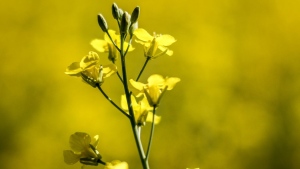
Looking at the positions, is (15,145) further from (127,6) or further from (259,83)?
(259,83)

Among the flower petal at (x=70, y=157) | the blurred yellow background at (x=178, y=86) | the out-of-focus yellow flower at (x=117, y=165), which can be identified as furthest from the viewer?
the blurred yellow background at (x=178, y=86)

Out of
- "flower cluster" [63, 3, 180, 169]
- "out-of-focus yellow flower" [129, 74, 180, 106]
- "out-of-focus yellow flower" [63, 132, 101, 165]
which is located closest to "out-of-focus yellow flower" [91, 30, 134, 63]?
"flower cluster" [63, 3, 180, 169]

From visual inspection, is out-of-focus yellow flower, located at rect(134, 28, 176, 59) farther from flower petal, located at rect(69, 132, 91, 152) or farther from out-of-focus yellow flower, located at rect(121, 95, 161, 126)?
flower petal, located at rect(69, 132, 91, 152)

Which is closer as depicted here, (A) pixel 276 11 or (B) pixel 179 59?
(B) pixel 179 59

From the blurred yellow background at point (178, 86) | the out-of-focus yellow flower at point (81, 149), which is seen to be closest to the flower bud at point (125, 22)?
the out-of-focus yellow flower at point (81, 149)

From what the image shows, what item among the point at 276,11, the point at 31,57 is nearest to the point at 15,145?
the point at 31,57

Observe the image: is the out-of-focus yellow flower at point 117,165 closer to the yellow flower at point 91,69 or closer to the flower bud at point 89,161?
the flower bud at point 89,161
